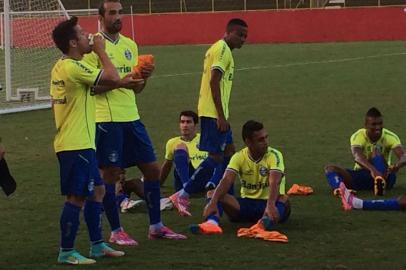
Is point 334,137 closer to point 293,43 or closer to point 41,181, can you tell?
point 41,181

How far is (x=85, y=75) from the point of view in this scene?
705cm

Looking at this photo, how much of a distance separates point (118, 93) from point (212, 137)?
1.55 m

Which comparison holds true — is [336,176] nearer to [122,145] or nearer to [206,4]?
[122,145]

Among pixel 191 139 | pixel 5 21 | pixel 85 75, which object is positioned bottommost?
pixel 191 139

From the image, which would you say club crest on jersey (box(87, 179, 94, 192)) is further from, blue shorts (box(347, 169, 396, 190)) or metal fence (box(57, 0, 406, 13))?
metal fence (box(57, 0, 406, 13))

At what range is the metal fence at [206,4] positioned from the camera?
53109 millimetres

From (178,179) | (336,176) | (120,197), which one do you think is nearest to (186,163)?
(178,179)

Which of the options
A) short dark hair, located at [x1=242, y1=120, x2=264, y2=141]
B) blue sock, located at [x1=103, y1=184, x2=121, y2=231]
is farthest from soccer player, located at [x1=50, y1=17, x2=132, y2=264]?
short dark hair, located at [x1=242, y1=120, x2=264, y2=141]

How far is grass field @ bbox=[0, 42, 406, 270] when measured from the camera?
737cm

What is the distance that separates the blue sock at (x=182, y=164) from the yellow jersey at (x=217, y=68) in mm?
1043

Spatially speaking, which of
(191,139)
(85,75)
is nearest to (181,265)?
(85,75)

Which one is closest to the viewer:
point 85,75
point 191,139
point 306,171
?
point 85,75

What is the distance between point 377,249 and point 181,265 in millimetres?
1626

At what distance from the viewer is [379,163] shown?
34.1 feet
